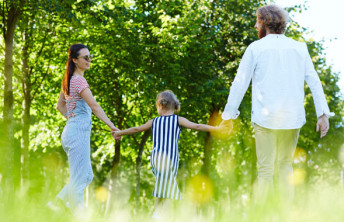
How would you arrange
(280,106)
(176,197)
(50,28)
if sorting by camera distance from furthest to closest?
(50,28)
(176,197)
(280,106)

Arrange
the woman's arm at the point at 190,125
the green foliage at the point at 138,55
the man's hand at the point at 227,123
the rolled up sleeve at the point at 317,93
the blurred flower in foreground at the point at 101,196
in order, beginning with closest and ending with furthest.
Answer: the blurred flower in foreground at the point at 101,196 → the rolled up sleeve at the point at 317,93 → the man's hand at the point at 227,123 → the woman's arm at the point at 190,125 → the green foliage at the point at 138,55

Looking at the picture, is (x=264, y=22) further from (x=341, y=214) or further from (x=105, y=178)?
(x=105, y=178)

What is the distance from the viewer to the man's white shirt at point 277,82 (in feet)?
16.8

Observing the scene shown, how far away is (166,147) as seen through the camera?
607 centimetres

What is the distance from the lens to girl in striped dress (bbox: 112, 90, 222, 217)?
5898mm

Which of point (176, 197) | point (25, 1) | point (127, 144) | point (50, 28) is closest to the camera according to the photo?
point (176, 197)

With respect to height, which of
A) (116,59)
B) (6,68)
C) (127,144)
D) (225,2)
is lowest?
(127,144)

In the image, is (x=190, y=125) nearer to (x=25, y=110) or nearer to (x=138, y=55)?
(x=138, y=55)

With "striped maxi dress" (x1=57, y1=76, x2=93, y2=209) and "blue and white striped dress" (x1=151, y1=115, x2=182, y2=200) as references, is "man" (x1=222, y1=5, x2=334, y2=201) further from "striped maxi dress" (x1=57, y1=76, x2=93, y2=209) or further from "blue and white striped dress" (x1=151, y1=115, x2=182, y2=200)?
"striped maxi dress" (x1=57, y1=76, x2=93, y2=209)

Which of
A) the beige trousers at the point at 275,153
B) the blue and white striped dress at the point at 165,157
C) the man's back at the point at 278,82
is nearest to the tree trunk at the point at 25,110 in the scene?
the blue and white striped dress at the point at 165,157

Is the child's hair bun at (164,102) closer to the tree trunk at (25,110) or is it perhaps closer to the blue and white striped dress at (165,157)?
the blue and white striped dress at (165,157)

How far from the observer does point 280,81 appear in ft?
16.9

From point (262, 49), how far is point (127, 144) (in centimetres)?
1647

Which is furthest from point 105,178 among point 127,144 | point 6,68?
point 6,68
